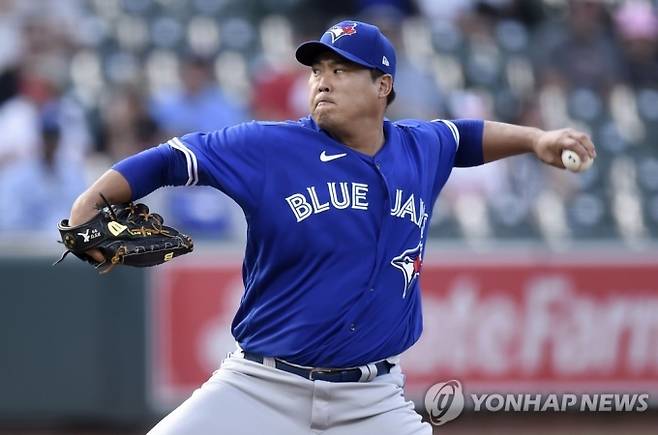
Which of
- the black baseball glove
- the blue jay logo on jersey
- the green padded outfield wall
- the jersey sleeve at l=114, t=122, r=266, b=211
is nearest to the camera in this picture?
the black baseball glove

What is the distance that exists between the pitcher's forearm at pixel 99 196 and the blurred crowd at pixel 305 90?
14.7ft

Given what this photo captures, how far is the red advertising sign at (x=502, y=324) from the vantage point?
888 centimetres

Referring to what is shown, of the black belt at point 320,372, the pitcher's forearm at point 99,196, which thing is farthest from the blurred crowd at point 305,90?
the pitcher's forearm at point 99,196

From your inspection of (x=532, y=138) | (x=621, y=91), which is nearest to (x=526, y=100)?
(x=621, y=91)

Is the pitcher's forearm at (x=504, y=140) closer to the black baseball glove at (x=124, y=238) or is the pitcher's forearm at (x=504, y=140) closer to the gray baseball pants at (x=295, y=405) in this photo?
the gray baseball pants at (x=295, y=405)

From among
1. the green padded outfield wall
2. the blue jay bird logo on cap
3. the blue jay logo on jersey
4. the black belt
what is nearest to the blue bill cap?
the blue jay bird logo on cap

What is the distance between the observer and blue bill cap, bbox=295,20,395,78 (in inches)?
186

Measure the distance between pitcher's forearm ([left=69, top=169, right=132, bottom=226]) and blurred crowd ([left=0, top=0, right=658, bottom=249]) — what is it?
14.7 ft

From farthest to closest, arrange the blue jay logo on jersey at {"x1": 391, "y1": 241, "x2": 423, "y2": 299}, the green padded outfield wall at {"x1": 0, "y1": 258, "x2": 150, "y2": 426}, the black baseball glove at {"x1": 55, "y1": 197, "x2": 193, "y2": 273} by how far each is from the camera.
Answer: the green padded outfield wall at {"x1": 0, "y1": 258, "x2": 150, "y2": 426}
the blue jay logo on jersey at {"x1": 391, "y1": 241, "x2": 423, "y2": 299}
the black baseball glove at {"x1": 55, "y1": 197, "x2": 193, "y2": 273}

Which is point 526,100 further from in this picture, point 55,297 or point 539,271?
point 55,297

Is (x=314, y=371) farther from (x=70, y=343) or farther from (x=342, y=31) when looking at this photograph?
(x=70, y=343)

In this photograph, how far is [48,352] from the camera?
8.84 m

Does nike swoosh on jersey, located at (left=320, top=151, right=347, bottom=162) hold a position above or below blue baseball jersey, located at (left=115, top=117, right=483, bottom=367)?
A: above

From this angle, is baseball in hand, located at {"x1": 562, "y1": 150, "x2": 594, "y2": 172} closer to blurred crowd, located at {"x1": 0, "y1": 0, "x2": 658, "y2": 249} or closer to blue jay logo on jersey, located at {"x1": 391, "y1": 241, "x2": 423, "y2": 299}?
blue jay logo on jersey, located at {"x1": 391, "y1": 241, "x2": 423, "y2": 299}
